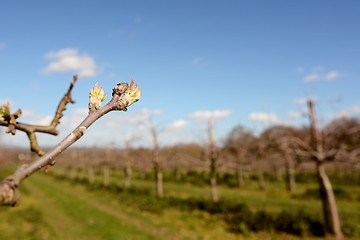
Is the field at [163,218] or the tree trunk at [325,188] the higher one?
the tree trunk at [325,188]

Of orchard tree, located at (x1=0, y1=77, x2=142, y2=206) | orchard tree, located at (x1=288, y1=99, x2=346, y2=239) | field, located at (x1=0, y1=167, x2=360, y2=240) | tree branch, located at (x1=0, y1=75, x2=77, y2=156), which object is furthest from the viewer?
field, located at (x1=0, y1=167, x2=360, y2=240)

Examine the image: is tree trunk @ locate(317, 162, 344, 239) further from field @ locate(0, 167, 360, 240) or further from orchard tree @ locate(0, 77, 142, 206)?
orchard tree @ locate(0, 77, 142, 206)

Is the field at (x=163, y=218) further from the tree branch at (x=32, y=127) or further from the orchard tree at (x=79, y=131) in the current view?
the orchard tree at (x=79, y=131)

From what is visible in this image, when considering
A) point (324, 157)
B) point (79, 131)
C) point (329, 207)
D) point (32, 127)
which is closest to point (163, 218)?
point (329, 207)

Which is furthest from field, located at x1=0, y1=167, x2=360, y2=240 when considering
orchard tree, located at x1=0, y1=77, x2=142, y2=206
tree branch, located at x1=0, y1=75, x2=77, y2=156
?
orchard tree, located at x1=0, y1=77, x2=142, y2=206

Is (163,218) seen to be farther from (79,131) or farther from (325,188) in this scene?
(79,131)

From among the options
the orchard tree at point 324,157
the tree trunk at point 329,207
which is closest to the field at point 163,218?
the tree trunk at point 329,207

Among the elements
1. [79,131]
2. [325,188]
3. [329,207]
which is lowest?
[329,207]

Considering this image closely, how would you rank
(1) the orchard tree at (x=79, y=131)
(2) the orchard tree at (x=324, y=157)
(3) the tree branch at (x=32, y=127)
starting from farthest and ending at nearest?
1. (2) the orchard tree at (x=324, y=157)
2. (3) the tree branch at (x=32, y=127)
3. (1) the orchard tree at (x=79, y=131)

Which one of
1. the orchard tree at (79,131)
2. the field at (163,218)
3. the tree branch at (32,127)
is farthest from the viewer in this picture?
the field at (163,218)

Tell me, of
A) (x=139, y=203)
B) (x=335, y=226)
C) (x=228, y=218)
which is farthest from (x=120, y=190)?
(x=335, y=226)

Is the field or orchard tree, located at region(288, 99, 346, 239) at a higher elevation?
orchard tree, located at region(288, 99, 346, 239)

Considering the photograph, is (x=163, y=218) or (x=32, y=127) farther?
(x=163, y=218)

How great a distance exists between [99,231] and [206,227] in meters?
5.33
